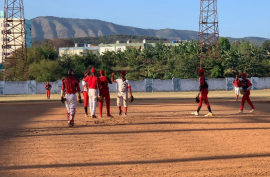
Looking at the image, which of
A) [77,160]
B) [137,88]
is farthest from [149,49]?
[77,160]

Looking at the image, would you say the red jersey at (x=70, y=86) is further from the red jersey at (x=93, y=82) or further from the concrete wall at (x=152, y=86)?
the concrete wall at (x=152, y=86)

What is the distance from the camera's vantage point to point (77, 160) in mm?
9281

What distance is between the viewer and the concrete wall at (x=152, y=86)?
56.2 metres

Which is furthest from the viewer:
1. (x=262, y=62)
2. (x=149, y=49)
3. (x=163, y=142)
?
(x=149, y=49)

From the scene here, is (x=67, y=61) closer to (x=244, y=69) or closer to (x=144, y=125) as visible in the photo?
(x=244, y=69)

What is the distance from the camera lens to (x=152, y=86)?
189ft

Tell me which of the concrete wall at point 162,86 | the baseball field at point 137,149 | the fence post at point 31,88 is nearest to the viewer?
the baseball field at point 137,149

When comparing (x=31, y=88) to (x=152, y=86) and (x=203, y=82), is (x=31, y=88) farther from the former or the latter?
(x=203, y=82)

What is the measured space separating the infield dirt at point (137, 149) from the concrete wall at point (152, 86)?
41.0m

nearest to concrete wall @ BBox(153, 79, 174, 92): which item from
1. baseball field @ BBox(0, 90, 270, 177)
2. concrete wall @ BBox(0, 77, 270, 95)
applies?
concrete wall @ BBox(0, 77, 270, 95)

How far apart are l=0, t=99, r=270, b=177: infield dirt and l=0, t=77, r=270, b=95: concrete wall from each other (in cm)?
4097

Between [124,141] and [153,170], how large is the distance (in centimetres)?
371

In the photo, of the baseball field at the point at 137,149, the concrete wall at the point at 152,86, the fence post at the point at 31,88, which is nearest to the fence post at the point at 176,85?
the concrete wall at the point at 152,86

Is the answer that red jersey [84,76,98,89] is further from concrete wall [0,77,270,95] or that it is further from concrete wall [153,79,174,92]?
concrete wall [153,79,174,92]
